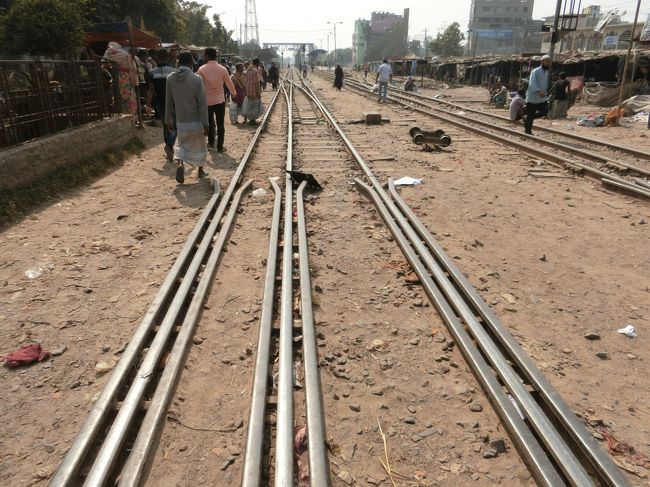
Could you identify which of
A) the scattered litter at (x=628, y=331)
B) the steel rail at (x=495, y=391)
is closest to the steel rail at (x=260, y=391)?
the steel rail at (x=495, y=391)

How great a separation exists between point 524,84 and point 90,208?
773 inches

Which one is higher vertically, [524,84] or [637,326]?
[524,84]

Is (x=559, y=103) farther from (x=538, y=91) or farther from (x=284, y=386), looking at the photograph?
(x=284, y=386)

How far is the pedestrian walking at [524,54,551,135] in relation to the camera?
11680 millimetres

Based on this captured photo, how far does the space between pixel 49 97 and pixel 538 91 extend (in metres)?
10.7

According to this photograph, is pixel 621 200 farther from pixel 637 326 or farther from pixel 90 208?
pixel 90 208

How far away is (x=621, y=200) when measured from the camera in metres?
7.60

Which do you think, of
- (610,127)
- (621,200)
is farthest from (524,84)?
(621,200)

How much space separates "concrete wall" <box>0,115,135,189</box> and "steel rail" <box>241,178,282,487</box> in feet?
14.5

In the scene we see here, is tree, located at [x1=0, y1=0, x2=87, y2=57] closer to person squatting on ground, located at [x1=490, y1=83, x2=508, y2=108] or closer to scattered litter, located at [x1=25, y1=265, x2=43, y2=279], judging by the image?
scattered litter, located at [x1=25, y1=265, x2=43, y2=279]

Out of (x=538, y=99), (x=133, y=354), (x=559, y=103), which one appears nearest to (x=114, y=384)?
(x=133, y=354)

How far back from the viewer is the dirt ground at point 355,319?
2.71m

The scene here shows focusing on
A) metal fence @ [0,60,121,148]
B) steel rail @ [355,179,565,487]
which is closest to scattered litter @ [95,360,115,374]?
steel rail @ [355,179,565,487]

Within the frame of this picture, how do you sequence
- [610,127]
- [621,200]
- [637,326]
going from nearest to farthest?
[637,326]
[621,200]
[610,127]
